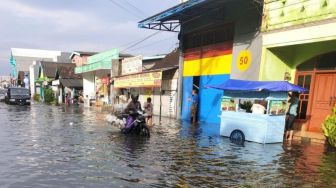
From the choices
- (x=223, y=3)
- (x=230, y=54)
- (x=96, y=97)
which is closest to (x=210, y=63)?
(x=230, y=54)

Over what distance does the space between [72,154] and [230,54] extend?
12.0 m

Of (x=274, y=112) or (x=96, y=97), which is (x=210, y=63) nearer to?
(x=274, y=112)

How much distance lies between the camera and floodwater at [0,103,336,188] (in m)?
7.22

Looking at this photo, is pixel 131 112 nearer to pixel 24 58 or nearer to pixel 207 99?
pixel 207 99

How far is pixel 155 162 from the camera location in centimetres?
904

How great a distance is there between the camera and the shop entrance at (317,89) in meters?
14.1

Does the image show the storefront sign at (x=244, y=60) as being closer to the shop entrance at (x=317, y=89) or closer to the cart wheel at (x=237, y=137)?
the shop entrance at (x=317, y=89)

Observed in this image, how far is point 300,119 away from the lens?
50.5 feet

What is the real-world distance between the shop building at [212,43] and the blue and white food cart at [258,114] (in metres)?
3.34

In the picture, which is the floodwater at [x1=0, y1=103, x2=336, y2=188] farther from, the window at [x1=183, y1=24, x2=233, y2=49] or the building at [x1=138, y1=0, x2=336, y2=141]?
the window at [x1=183, y1=24, x2=233, y2=49]

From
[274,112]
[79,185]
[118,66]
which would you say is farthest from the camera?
[118,66]

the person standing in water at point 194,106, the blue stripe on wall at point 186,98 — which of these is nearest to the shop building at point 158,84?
the blue stripe on wall at point 186,98

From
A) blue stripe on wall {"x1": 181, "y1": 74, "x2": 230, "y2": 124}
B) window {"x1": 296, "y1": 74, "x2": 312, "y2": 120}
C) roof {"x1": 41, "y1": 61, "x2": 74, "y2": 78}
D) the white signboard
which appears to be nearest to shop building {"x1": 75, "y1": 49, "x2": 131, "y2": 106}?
the white signboard

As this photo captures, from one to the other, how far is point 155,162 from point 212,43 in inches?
530
